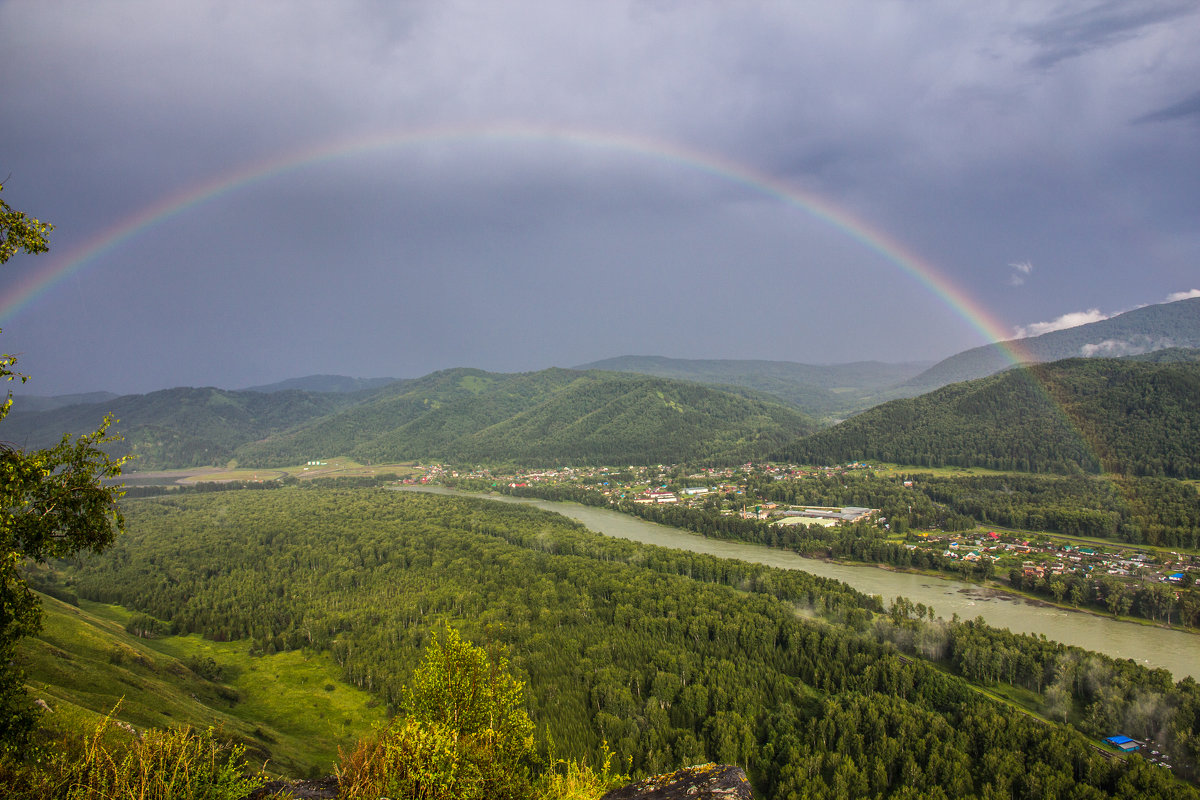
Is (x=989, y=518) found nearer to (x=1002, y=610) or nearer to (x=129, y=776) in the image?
(x=1002, y=610)

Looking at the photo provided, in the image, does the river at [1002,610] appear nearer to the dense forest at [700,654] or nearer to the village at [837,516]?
the village at [837,516]

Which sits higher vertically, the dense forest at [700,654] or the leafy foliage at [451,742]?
the leafy foliage at [451,742]

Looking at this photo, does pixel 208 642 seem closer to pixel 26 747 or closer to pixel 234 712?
pixel 234 712

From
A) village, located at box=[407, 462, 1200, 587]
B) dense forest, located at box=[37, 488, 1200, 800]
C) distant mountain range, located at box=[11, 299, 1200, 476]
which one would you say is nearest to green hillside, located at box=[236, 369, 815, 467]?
distant mountain range, located at box=[11, 299, 1200, 476]

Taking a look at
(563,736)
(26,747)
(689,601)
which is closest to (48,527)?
(26,747)

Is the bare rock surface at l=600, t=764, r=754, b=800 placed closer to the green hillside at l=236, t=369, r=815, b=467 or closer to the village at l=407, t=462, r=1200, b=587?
the village at l=407, t=462, r=1200, b=587

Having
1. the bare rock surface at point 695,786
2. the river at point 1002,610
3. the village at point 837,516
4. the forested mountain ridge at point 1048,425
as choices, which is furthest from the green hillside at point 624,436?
the bare rock surface at point 695,786
